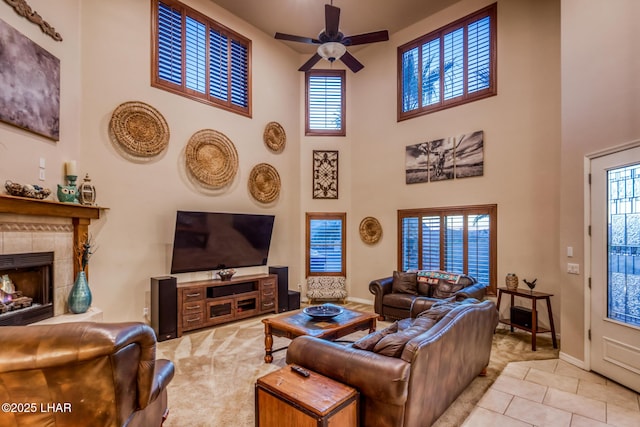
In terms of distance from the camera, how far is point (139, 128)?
4.89 m

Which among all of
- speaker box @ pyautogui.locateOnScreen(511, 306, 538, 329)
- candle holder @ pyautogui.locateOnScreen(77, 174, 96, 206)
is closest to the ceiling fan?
candle holder @ pyautogui.locateOnScreen(77, 174, 96, 206)

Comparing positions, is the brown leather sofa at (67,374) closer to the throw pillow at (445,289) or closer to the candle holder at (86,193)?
the candle holder at (86,193)

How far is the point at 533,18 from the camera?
5.06 meters

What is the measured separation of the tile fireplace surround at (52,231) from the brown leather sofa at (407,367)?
300 centimetres

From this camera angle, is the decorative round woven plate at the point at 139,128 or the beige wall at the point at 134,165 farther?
the decorative round woven plate at the point at 139,128

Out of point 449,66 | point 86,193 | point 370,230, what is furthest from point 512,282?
point 86,193

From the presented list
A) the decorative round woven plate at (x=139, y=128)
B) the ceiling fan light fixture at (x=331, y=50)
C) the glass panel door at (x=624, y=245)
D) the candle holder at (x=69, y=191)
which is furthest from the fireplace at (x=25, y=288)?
the glass panel door at (x=624, y=245)

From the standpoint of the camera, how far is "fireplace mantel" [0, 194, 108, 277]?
3177mm

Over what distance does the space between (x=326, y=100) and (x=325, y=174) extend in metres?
1.62

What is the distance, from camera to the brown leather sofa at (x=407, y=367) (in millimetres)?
2016

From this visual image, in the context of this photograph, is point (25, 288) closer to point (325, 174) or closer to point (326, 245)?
point (326, 245)

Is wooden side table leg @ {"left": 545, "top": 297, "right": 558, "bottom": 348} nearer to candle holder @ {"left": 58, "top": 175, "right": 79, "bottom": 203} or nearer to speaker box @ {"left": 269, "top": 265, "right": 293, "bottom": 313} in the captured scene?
speaker box @ {"left": 269, "top": 265, "right": 293, "bottom": 313}

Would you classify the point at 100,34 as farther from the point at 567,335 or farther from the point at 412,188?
the point at 567,335

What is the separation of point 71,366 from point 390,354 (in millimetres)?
1688
